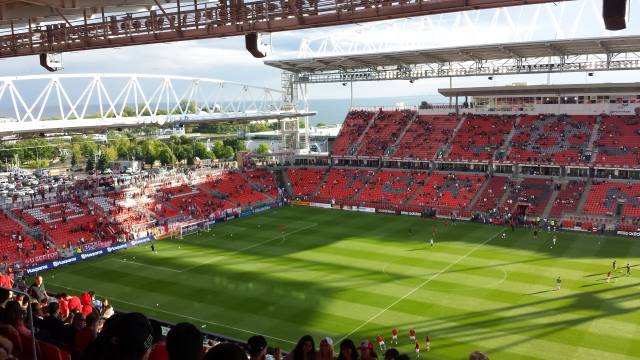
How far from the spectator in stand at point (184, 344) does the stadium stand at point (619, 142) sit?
160 feet

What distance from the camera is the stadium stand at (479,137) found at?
52.3m

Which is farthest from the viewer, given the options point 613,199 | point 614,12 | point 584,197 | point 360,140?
point 360,140

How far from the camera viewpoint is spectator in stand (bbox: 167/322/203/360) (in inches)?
144

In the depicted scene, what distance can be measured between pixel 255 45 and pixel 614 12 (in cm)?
682

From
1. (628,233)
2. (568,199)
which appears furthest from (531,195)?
(628,233)

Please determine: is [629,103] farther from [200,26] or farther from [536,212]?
[200,26]

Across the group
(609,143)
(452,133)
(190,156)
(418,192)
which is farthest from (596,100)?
(190,156)

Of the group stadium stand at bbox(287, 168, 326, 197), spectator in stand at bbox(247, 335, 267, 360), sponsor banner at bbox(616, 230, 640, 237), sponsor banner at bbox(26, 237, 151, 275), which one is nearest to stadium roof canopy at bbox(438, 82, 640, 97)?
stadium stand at bbox(287, 168, 326, 197)

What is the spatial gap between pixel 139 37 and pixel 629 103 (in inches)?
2000

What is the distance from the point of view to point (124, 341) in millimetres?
3633

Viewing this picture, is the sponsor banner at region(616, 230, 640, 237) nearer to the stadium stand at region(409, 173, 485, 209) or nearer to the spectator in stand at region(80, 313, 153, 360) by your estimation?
the stadium stand at region(409, 173, 485, 209)

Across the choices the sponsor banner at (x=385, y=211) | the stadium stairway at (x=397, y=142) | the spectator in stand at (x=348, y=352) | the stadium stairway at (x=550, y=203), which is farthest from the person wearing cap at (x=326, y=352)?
the stadium stairway at (x=397, y=142)

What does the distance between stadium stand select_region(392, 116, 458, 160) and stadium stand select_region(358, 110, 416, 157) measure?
1.35 m

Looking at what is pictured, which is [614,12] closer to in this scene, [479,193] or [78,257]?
[78,257]
